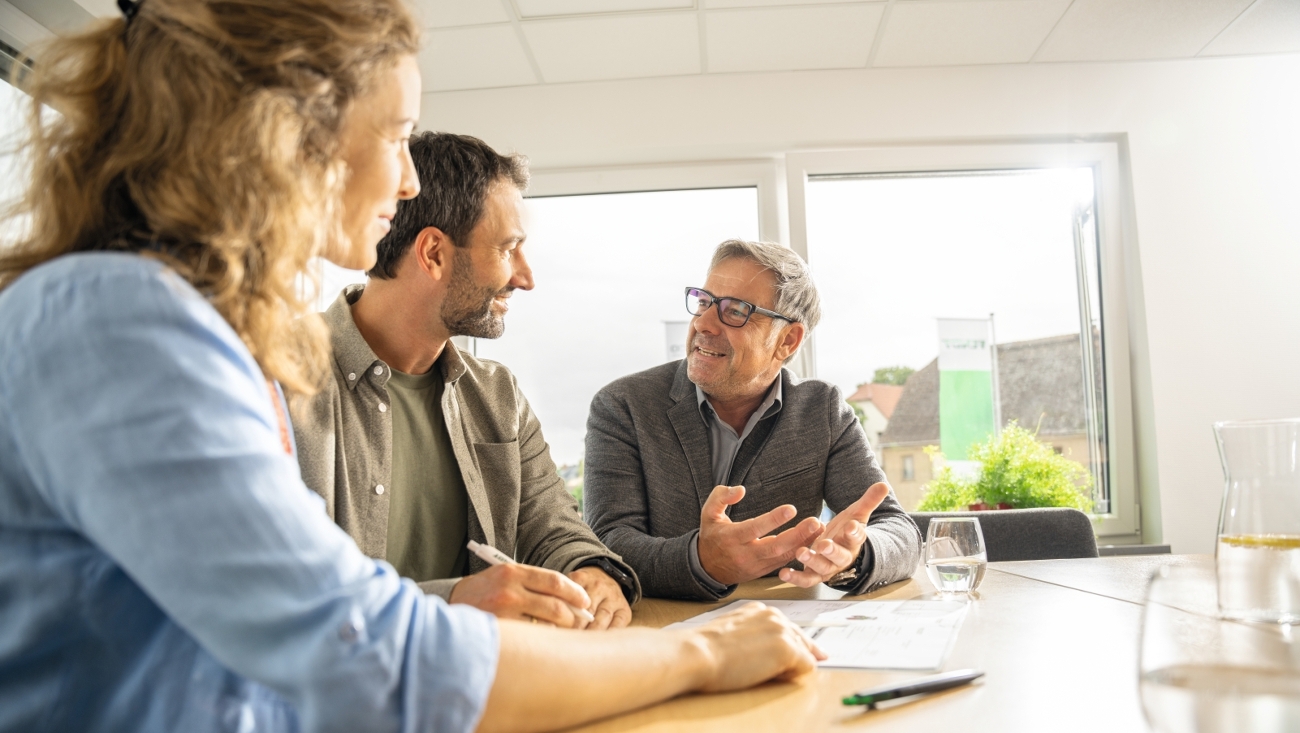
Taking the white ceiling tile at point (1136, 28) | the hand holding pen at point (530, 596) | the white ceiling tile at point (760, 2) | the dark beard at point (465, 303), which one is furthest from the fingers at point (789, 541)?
the white ceiling tile at point (1136, 28)

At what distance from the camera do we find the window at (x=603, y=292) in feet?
12.5

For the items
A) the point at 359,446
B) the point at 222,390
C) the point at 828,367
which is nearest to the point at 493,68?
the point at 828,367

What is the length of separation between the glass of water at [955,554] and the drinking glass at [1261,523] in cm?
38

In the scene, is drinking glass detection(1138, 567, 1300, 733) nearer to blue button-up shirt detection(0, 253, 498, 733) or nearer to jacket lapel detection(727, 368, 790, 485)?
blue button-up shirt detection(0, 253, 498, 733)

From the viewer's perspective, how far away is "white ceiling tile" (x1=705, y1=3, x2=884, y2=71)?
3189 mm

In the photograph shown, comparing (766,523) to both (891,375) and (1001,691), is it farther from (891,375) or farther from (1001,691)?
(891,375)

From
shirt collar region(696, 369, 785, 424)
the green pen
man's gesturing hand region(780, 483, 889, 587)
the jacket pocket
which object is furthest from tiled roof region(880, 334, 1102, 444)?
the green pen

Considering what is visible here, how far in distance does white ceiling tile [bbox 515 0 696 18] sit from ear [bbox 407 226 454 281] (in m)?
1.65

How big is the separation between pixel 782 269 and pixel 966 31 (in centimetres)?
171

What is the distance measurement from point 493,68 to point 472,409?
86.0 inches

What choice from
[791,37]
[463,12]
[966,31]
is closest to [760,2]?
[791,37]

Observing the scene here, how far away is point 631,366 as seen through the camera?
3793 mm

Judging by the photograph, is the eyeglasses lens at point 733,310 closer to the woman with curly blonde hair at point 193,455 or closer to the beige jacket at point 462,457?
the beige jacket at point 462,457

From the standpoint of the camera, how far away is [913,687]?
0.77 metres
